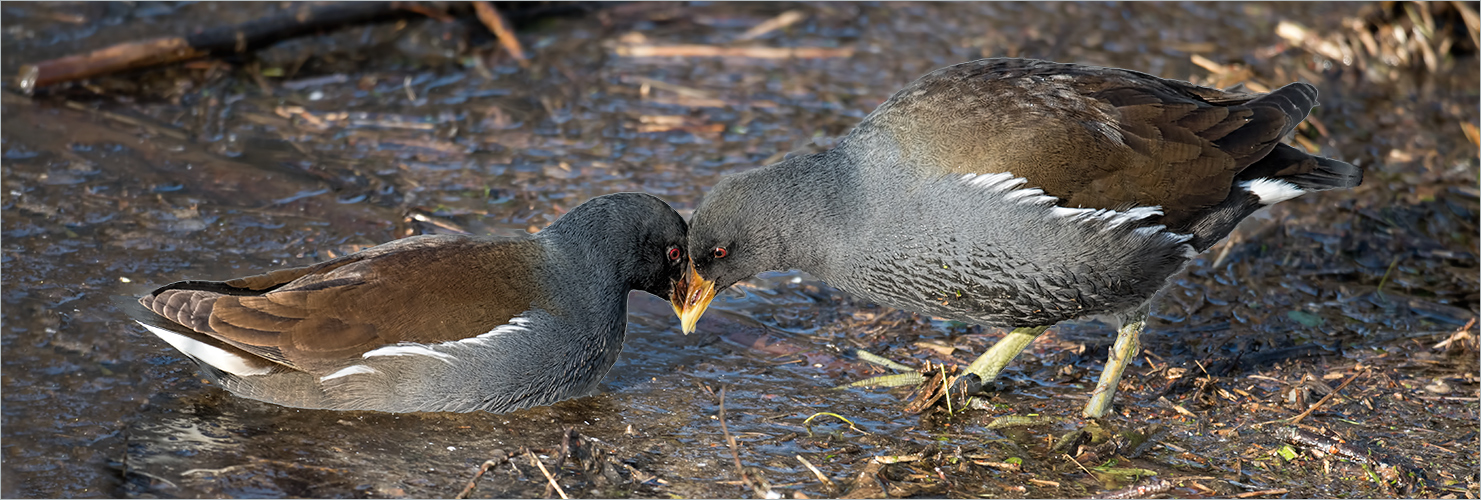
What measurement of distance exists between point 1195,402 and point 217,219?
4.28 meters

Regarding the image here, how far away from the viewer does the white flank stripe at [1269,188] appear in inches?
190

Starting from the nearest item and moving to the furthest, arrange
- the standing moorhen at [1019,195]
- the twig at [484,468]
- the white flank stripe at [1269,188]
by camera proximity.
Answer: the twig at [484,468] < the standing moorhen at [1019,195] < the white flank stripe at [1269,188]

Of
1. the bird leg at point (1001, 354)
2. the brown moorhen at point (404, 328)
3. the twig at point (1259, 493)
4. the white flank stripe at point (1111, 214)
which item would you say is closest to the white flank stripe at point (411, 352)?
the brown moorhen at point (404, 328)

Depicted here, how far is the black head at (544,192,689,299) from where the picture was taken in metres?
4.84

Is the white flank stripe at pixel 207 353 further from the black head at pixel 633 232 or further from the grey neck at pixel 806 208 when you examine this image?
the grey neck at pixel 806 208

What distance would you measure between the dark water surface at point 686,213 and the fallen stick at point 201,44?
0.13 meters

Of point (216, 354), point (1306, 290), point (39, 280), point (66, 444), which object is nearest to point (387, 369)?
point (216, 354)

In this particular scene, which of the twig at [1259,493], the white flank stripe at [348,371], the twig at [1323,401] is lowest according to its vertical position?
the twig at [1323,401]

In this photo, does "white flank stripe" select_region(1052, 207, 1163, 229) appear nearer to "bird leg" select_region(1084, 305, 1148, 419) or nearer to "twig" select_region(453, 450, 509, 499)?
"bird leg" select_region(1084, 305, 1148, 419)

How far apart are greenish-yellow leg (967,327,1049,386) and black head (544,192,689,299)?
4.06ft

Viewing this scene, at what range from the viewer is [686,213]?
6.23m

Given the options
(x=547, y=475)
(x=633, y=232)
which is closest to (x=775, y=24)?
(x=633, y=232)

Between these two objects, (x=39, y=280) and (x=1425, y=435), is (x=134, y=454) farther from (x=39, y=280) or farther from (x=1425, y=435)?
(x=1425, y=435)

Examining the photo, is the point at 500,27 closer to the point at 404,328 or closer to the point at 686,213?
the point at 686,213
